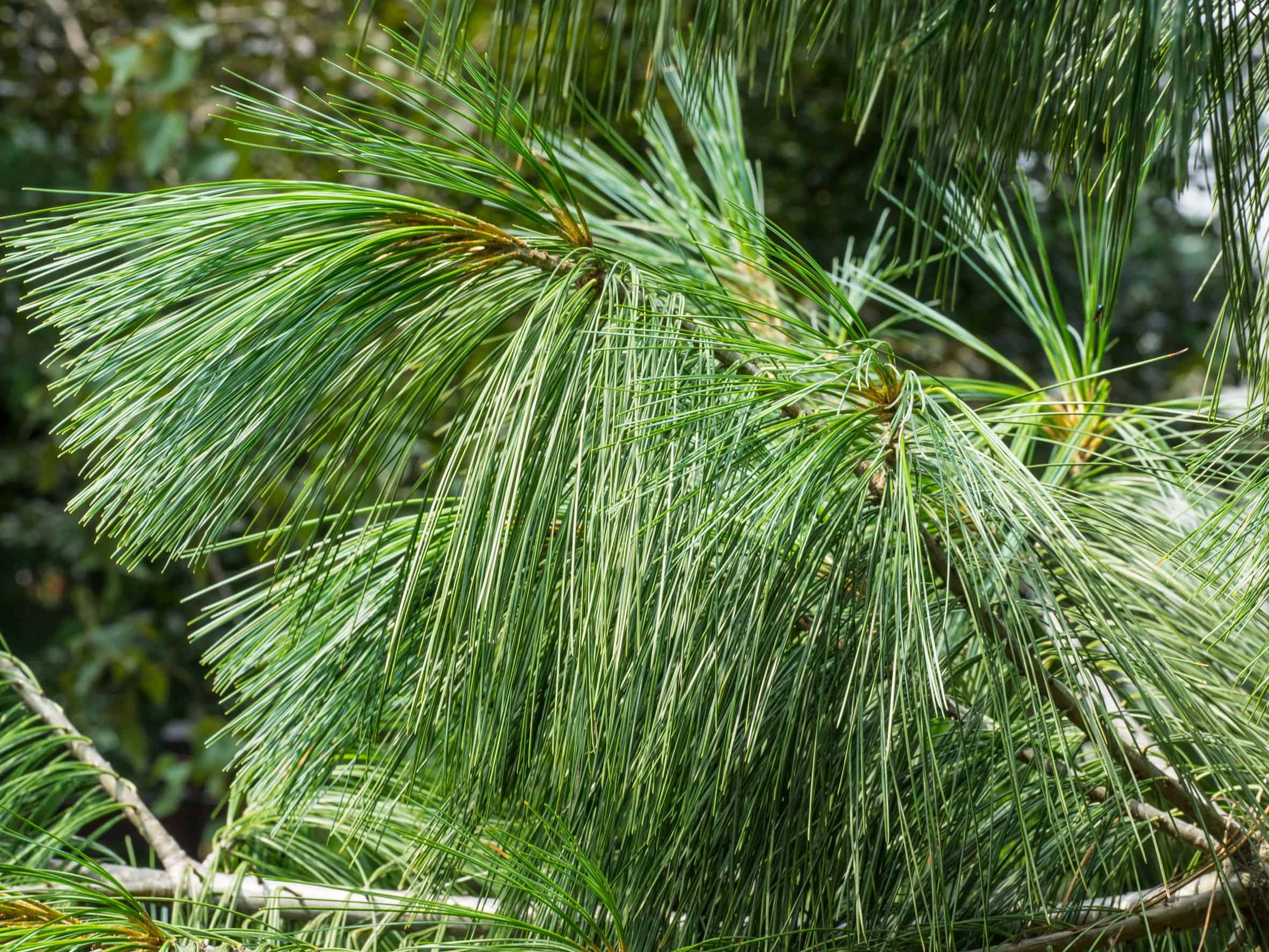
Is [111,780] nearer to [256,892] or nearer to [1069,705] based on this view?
[256,892]

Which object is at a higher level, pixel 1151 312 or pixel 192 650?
pixel 1151 312

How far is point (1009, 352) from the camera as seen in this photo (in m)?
2.47

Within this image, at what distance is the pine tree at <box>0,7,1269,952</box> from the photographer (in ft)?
0.98

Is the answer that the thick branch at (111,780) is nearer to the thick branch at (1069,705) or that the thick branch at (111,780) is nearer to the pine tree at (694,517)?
the pine tree at (694,517)

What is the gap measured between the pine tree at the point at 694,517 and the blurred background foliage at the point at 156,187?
843 millimetres

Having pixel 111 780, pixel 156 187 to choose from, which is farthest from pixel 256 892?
pixel 156 187

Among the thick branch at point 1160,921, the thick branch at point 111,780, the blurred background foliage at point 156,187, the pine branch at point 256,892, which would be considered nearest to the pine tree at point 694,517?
the thick branch at point 1160,921

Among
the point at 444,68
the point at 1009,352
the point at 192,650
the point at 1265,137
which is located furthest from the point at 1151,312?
the point at 444,68

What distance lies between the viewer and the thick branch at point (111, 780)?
0.58m

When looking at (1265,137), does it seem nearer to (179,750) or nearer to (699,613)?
(699,613)

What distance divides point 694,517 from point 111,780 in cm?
46

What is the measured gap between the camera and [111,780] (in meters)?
0.60

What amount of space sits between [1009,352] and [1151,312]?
56 centimetres

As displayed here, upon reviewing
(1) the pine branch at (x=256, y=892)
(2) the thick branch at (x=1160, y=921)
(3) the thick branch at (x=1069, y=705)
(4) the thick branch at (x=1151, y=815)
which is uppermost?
(3) the thick branch at (x=1069, y=705)
